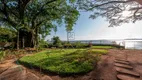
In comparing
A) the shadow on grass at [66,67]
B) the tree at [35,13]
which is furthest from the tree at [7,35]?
the shadow on grass at [66,67]

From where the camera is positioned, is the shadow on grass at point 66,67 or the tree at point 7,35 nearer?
the shadow on grass at point 66,67

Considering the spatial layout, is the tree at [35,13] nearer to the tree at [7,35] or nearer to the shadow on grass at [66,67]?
the tree at [7,35]

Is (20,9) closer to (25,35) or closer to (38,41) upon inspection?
(25,35)

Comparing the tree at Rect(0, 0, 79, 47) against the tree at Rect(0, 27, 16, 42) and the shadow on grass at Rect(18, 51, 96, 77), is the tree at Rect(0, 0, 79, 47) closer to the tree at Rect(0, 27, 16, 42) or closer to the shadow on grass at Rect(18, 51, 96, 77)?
the tree at Rect(0, 27, 16, 42)

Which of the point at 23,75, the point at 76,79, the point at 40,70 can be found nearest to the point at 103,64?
the point at 76,79

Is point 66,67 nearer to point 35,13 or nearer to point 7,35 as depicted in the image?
point 35,13

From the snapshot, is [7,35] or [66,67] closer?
[66,67]

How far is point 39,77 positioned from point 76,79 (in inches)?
57.5

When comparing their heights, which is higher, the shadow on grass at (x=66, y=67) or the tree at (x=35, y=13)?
the tree at (x=35, y=13)

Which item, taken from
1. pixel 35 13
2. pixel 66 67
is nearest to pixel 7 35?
pixel 35 13

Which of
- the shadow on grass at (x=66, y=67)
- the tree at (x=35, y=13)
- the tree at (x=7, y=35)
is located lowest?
the shadow on grass at (x=66, y=67)

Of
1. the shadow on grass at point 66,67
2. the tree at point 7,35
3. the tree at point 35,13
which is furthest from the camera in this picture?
the tree at point 7,35

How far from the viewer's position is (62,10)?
66.2 ft

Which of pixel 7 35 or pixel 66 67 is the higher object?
pixel 7 35
